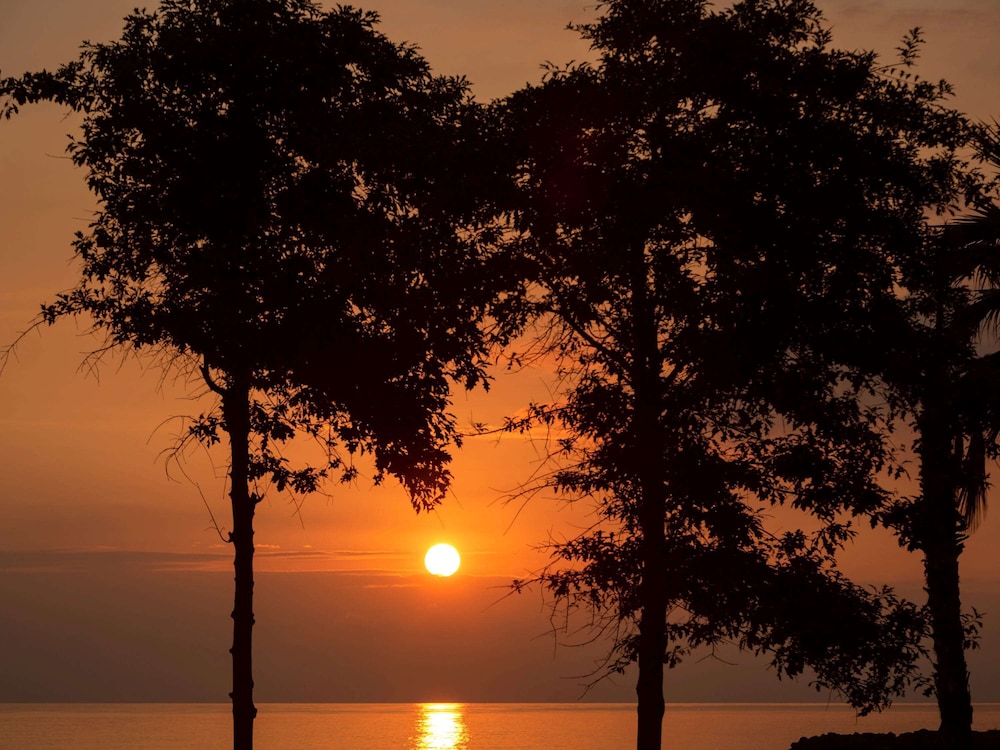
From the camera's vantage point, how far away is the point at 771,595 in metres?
25.3

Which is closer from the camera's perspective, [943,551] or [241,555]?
[241,555]

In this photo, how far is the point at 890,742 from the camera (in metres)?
38.1

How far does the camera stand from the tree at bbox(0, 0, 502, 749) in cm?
2627

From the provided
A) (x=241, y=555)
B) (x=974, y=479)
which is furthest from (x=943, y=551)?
Result: (x=241, y=555)

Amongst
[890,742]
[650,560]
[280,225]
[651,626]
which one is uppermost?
[280,225]

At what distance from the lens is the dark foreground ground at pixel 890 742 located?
35.3 m

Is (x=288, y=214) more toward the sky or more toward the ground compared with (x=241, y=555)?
more toward the sky

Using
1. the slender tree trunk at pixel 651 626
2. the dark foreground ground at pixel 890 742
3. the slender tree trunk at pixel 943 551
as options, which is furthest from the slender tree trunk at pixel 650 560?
the dark foreground ground at pixel 890 742

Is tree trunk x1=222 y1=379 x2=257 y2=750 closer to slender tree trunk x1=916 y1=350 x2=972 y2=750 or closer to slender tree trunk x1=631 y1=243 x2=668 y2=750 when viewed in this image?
slender tree trunk x1=631 y1=243 x2=668 y2=750

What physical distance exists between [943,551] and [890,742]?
12.9 m

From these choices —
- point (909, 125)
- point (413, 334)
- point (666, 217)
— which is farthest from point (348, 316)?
point (909, 125)

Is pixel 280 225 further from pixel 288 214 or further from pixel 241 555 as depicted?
pixel 241 555

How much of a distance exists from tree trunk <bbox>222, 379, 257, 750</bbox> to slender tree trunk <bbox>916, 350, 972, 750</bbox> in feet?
47.5

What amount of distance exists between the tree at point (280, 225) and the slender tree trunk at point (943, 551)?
10.1m
